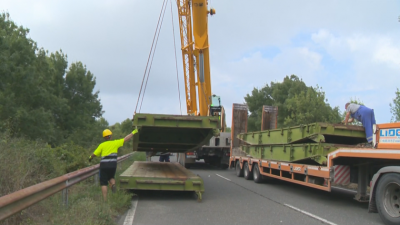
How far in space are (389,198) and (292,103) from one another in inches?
1197

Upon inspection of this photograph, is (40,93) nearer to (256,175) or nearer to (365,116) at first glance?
(256,175)

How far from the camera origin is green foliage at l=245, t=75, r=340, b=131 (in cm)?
3325

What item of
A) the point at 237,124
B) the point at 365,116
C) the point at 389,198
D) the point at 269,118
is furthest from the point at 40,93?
the point at 389,198

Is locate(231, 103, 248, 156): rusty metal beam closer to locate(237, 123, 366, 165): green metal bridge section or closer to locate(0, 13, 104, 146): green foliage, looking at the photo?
locate(237, 123, 366, 165): green metal bridge section

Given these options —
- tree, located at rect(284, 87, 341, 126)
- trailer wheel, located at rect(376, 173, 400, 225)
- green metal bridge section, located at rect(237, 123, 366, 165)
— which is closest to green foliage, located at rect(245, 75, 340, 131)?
tree, located at rect(284, 87, 341, 126)

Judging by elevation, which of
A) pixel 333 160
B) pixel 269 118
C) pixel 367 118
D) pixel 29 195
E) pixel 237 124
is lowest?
pixel 29 195

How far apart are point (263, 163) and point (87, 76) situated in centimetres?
4055

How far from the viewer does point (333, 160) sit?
834 centimetres

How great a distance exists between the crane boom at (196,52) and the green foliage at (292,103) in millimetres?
17328

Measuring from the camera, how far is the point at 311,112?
108 feet

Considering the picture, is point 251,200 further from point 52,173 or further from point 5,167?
point 5,167

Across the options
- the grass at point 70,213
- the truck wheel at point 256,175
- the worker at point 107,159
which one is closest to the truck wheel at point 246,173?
the truck wheel at point 256,175

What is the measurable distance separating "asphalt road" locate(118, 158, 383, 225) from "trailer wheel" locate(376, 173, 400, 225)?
0.50 m

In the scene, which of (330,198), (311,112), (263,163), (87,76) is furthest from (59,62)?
(330,198)
